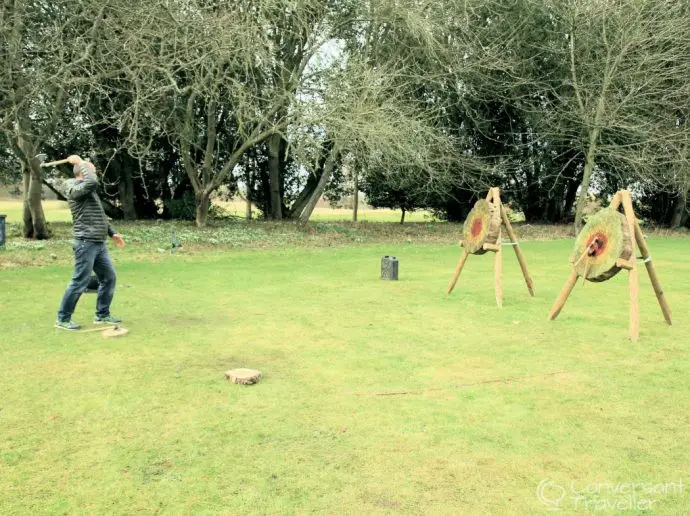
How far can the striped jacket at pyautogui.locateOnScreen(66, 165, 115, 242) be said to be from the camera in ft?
23.9

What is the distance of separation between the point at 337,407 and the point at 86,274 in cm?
392

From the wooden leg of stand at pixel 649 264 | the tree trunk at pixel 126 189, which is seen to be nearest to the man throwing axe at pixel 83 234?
the wooden leg of stand at pixel 649 264

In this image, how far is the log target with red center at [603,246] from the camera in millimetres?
7570

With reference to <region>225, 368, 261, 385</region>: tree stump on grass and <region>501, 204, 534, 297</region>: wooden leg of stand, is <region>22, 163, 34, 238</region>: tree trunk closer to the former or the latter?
<region>501, 204, 534, 297</region>: wooden leg of stand

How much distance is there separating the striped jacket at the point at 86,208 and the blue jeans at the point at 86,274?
0.35 ft

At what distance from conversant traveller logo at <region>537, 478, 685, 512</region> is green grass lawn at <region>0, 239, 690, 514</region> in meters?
0.03

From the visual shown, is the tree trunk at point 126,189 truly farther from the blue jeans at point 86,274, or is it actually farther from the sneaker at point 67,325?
the sneaker at point 67,325

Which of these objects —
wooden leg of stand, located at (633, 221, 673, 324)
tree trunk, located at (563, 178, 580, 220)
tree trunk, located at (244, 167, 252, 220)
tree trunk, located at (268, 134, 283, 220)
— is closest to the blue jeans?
wooden leg of stand, located at (633, 221, 673, 324)

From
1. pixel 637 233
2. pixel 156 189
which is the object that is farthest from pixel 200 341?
pixel 156 189

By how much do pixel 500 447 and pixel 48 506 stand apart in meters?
2.81

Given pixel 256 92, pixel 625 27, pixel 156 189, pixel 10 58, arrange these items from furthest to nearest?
pixel 156 189, pixel 625 27, pixel 256 92, pixel 10 58

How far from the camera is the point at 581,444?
4344mm

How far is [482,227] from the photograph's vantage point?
9953 millimetres

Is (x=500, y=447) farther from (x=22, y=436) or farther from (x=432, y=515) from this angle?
(x=22, y=436)
